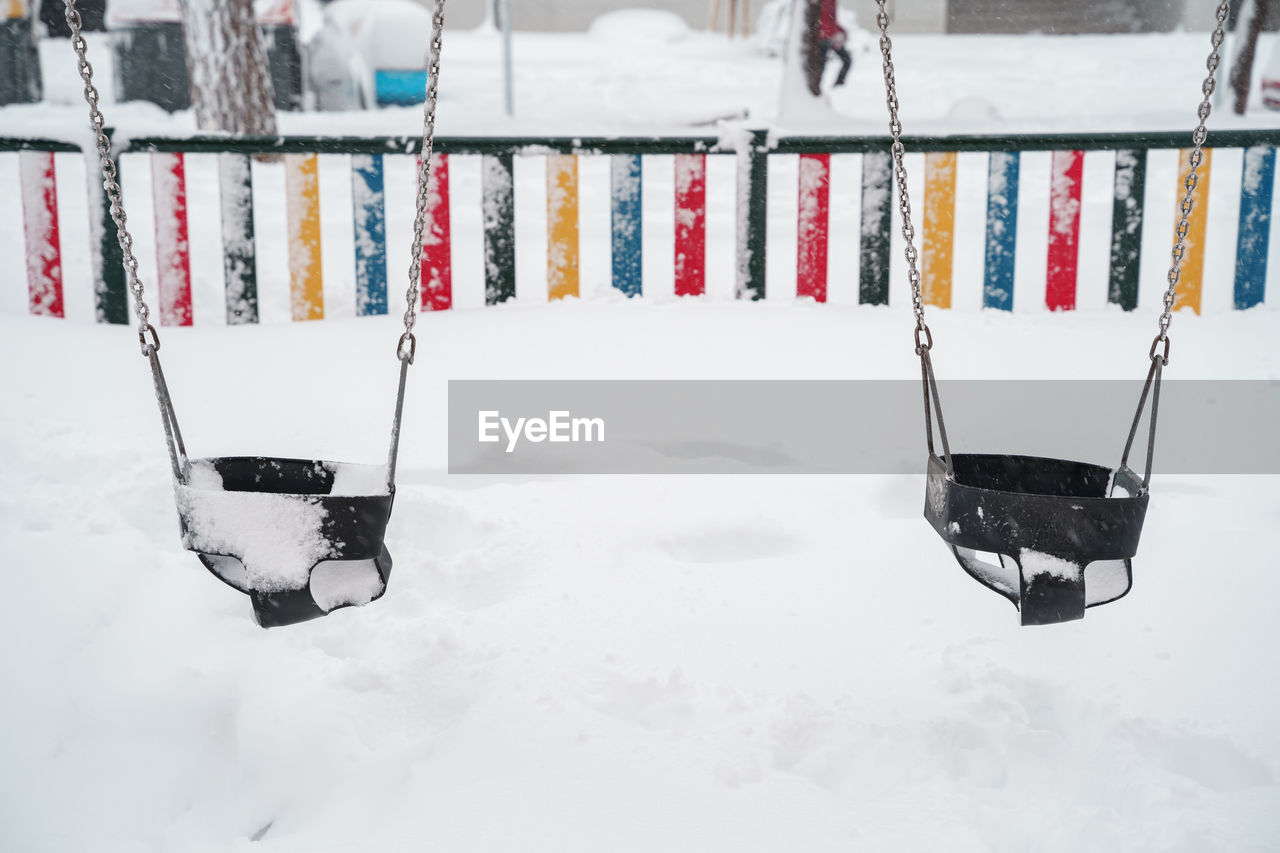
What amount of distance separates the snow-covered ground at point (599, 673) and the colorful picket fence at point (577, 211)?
3.43 feet

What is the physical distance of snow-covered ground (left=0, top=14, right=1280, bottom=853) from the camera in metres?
1.91

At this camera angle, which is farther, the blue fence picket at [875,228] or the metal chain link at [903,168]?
the blue fence picket at [875,228]

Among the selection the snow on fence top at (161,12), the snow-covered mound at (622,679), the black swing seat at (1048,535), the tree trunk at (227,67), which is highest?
the snow on fence top at (161,12)

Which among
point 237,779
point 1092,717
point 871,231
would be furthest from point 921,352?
point 871,231

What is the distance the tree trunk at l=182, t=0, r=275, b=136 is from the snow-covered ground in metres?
4.27

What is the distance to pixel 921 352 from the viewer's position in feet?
7.14

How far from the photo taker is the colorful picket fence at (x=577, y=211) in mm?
4543

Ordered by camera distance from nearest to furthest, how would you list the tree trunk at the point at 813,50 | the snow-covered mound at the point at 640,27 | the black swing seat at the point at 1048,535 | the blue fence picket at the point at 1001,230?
1. the black swing seat at the point at 1048,535
2. the blue fence picket at the point at 1001,230
3. the tree trunk at the point at 813,50
4. the snow-covered mound at the point at 640,27

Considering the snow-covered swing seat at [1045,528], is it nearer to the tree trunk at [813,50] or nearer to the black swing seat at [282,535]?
the black swing seat at [282,535]

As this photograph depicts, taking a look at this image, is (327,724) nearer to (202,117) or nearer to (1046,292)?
(1046,292)

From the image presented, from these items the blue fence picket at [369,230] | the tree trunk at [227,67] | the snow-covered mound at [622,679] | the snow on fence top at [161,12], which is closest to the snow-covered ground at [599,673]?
the snow-covered mound at [622,679]

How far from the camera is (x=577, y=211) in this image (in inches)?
181

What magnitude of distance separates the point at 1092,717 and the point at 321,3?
67.5ft

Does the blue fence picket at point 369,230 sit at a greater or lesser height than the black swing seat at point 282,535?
greater
